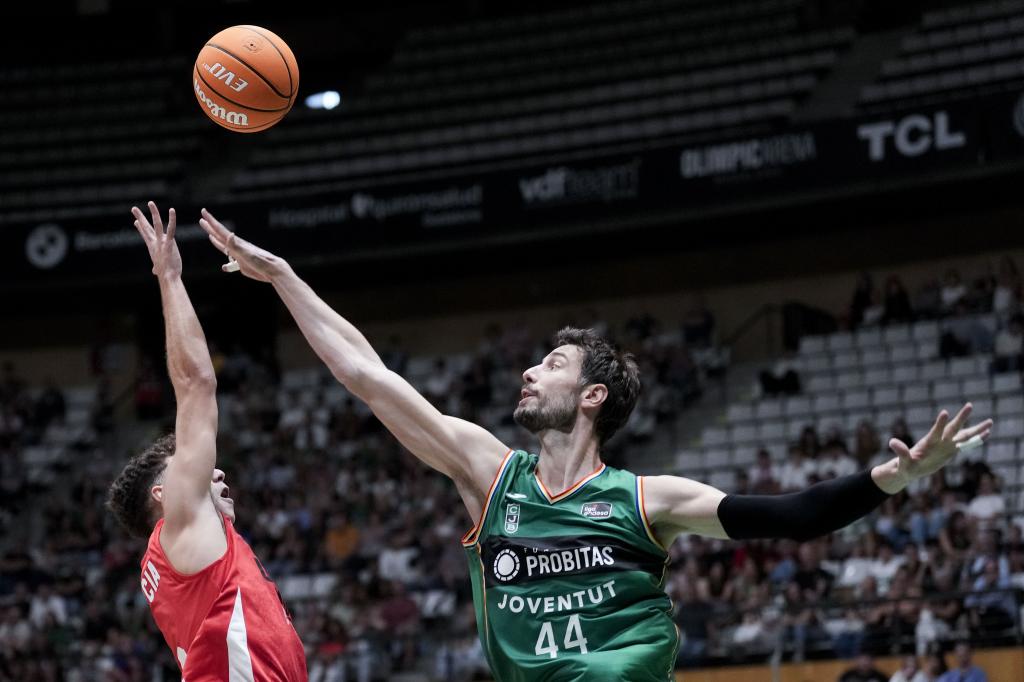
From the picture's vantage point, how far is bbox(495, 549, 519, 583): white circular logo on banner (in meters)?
4.75

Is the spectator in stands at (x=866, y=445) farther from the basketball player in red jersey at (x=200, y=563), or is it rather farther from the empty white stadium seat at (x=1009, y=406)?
the basketball player in red jersey at (x=200, y=563)

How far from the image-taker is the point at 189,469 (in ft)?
17.5

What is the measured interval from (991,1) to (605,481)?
18.1 meters

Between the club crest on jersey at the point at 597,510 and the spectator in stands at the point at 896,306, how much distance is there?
48.6 ft

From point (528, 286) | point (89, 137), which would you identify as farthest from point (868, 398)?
point (89, 137)

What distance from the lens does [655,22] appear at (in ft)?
78.8

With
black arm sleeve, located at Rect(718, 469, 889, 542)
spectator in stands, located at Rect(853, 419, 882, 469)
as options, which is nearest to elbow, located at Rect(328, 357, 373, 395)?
black arm sleeve, located at Rect(718, 469, 889, 542)

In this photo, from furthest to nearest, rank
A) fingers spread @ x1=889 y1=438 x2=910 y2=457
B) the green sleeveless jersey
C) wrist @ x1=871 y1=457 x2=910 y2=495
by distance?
the green sleeveless jersey < wrist @ x1=871 y1=457 x2=910 y2=495 < fingers spread @ x1=889 y1=438 x2=910 y2=457

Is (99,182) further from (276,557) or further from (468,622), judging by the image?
(468,622)

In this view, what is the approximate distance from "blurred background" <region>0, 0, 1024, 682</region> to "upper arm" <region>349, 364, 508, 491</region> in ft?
27.2

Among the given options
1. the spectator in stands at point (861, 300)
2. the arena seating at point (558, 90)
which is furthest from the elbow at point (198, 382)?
the arena seating at point (558, 90)

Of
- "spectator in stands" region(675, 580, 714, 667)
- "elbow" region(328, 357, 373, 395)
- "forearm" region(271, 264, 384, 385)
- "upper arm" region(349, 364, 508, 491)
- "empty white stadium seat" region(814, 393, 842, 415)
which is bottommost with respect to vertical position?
"spectator in stands" region(675, 580, 714, 667)

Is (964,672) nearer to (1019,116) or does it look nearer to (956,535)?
(956,535)

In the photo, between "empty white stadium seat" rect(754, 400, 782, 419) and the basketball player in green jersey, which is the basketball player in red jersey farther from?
"empty white stadium seat" rect(754, 400, 782, 419)
